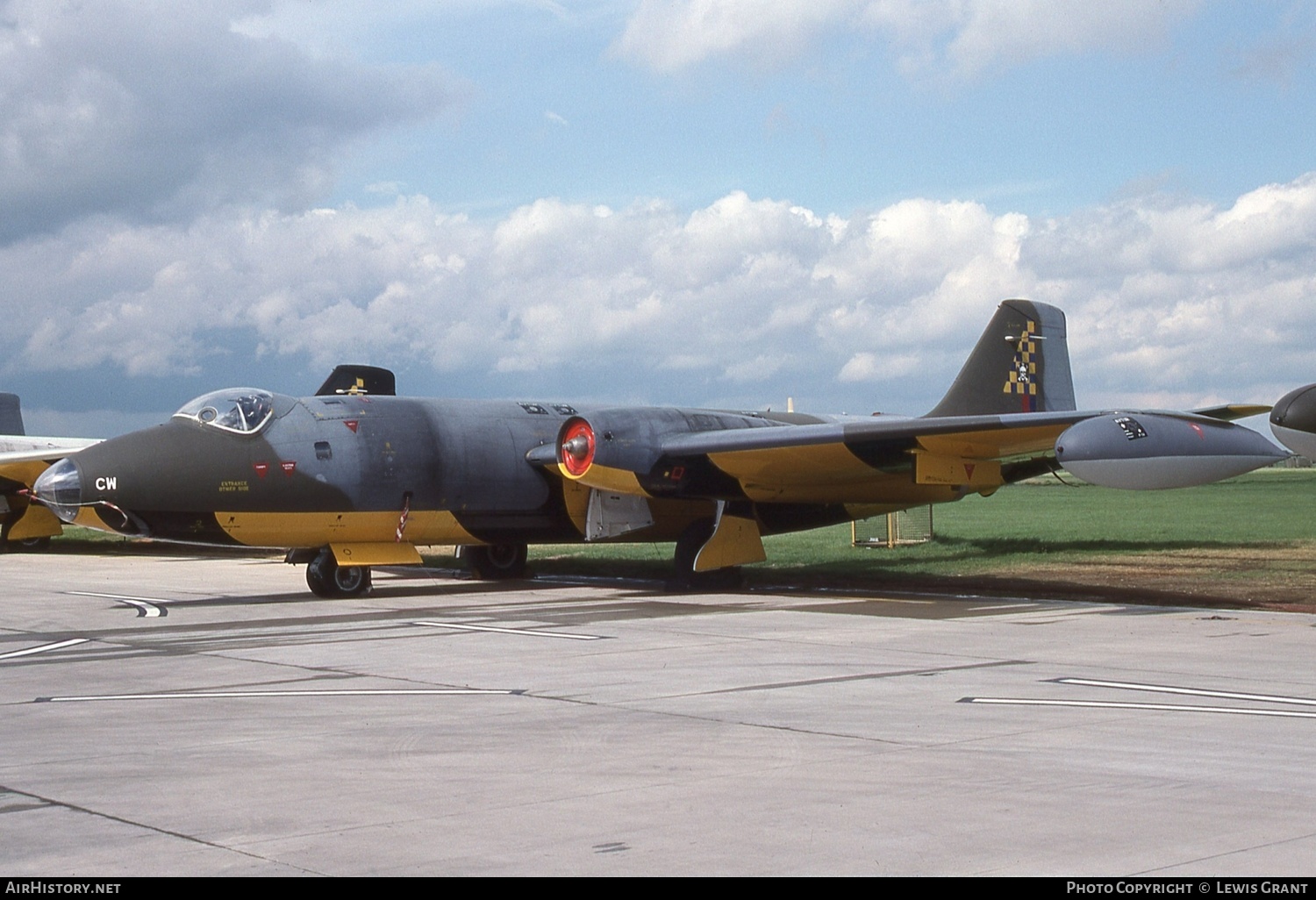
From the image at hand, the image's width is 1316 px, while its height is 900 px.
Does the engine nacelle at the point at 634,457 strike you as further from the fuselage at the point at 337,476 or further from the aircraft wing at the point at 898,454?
the fuselage at the point at 337,476

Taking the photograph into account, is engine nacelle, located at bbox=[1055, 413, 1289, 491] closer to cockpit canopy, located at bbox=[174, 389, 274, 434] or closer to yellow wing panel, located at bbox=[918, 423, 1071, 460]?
yellow wing panel, located at bbox=[918, 423, 1071, 460]

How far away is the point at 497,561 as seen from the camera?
2475 cm

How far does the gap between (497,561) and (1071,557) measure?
37.3ft

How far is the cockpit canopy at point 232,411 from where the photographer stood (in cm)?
1955

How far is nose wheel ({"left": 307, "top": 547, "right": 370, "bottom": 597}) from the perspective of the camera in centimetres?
2102

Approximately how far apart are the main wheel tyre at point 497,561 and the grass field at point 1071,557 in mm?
2306

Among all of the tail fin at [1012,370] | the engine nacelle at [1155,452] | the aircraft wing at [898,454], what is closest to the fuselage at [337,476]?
the aircraft wing at [898,454]

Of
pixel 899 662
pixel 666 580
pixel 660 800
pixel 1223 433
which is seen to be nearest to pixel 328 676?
pixel 899 662

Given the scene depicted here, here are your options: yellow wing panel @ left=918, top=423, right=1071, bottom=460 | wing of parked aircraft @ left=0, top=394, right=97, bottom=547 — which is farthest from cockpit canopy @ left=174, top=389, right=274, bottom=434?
wing of parked aircraft @ left=0, top=394, right=97, bottom=547

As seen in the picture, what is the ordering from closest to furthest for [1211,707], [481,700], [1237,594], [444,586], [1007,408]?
1. [1211,707]
2. [481,700]
3. [1237,594]
4. [444,586]
5. [1007,408]

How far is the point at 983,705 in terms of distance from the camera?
9836 millimetres

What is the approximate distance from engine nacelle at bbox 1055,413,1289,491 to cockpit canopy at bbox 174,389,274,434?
36.5ft

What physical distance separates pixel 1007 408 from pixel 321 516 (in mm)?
12877

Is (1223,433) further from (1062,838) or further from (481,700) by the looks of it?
(1062,838)
